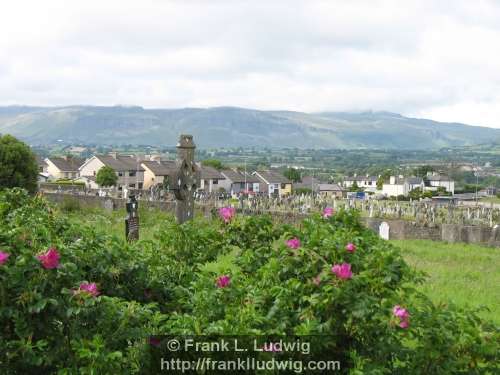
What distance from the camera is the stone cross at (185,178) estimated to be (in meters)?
15.6

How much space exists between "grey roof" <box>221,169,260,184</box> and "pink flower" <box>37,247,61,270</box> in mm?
91268

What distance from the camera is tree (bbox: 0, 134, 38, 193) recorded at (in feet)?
148

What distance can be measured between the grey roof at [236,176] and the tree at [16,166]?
4961 centimetres

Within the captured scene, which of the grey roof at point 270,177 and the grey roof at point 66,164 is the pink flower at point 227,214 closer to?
the grey roof at point 270,177

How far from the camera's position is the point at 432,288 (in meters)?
13.1

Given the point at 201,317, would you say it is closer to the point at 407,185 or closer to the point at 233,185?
the point at 233,185

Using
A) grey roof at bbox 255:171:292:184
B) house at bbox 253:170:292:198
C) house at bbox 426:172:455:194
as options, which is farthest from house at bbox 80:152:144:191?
house at bbox 426:172:455:194

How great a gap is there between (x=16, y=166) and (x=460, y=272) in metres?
37.6

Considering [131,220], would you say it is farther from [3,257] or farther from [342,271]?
[342,271]

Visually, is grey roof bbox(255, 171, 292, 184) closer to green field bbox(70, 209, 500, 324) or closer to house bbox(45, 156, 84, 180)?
house bbox(45, 156, 84, 180)

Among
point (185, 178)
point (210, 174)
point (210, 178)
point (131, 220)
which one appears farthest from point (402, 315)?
point (210, 174)

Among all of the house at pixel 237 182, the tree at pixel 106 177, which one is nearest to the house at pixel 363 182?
the house at pixel 237 182

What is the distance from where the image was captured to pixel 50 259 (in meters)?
4.65

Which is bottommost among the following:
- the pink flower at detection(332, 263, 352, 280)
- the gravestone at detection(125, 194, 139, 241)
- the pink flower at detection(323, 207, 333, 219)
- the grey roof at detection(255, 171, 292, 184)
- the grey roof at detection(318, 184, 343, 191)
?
the grey roof at detection(318, 184, 343, 191)
